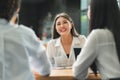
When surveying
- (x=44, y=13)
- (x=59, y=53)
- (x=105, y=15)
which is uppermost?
(x=44, y=13)

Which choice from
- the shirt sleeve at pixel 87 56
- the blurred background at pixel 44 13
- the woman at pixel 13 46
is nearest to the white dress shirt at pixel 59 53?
the shirt sleeve at pixel 87 56

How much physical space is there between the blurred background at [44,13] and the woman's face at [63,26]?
1.38 metres

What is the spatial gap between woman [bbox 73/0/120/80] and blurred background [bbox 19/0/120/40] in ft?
9.58

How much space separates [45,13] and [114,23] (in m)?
3.14

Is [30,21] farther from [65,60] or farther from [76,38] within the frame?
[65,60]

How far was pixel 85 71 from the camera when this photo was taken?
1680 mm

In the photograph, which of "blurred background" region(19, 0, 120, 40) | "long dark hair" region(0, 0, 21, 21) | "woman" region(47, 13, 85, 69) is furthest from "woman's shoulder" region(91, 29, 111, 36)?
"blurred background" region(19, 0, 120, 40)

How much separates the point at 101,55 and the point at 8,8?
2.14ft

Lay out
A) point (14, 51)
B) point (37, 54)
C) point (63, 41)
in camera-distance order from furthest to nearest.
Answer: point (63, 41)
point (37, 54)
point (14, 51)

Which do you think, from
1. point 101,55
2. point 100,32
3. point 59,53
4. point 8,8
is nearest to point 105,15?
point 100,32

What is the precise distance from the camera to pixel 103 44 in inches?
64.8

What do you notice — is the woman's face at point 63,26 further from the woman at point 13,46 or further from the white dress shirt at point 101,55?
the woman at point 13,46

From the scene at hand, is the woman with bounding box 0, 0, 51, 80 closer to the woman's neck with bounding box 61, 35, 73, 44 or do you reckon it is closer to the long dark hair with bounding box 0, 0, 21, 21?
the long dark hair with bounding box 0, 0, 21, 21

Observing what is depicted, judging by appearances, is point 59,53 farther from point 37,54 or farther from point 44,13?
point 44,13
